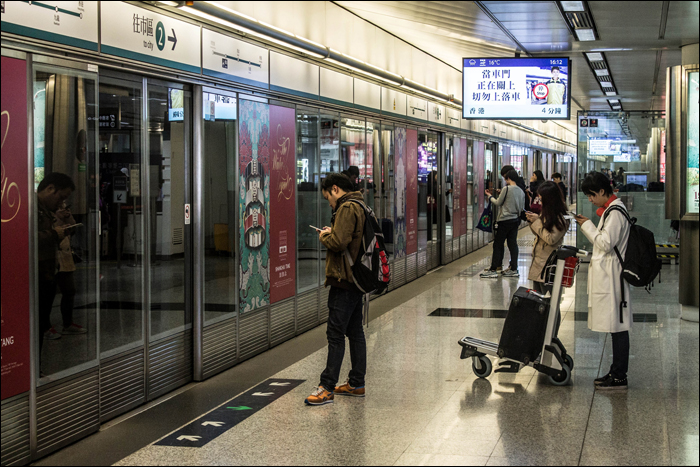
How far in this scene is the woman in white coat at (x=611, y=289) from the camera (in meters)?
5.48

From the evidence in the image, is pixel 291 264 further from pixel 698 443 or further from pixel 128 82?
pixel 698 443

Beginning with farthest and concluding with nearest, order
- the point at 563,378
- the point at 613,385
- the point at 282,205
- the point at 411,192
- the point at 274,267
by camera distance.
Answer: the point at 411,192 → the point at 282,205 → the point at 274,267 → the point at 563,378 → the point at 613,385

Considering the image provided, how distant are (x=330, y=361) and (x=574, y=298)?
5.49 metres

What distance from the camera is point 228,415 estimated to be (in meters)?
5.20

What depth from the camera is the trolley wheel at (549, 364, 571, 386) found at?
18.8 feet

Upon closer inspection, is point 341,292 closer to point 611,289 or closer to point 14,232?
point 611,289

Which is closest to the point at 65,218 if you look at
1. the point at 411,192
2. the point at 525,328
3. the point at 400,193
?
the point at 525,328

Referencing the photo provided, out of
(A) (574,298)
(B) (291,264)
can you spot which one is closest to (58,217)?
(B) (291,264)

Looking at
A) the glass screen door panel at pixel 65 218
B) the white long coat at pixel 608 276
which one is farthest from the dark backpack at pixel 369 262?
the glass screen door panel at pixel 65 218

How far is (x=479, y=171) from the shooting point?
731 inches

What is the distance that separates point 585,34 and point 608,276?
4.09 metres

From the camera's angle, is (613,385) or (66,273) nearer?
(66,273)

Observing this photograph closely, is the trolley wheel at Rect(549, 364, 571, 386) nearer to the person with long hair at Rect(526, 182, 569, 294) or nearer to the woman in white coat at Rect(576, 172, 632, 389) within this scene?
the woman in white coat at Rect(576, 172, 632, 389)

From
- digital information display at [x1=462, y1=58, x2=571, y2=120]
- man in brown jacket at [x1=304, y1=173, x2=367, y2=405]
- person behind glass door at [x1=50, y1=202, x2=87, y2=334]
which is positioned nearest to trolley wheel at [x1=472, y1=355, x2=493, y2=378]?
man in brown jacket at [x1=304, y1=173, x2=367, y2=405]
